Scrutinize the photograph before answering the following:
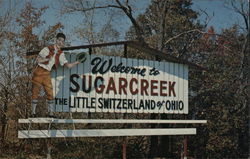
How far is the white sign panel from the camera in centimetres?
873

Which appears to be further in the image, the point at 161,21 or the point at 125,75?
the point at 161,21

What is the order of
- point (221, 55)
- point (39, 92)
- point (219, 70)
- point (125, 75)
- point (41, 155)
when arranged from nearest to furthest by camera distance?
point (39, 92), point (125, 75), point (41, 155), point (219, 70), point (221, 55)

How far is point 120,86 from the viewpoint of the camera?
9.41 metres

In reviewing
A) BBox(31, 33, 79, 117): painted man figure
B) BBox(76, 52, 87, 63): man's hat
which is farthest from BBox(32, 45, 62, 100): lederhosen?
BBox(76, 52, 87, 63): man's hat

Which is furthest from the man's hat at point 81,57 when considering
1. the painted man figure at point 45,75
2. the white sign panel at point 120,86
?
the painted man figure at point 45,75

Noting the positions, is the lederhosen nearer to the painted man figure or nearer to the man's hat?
the painted man figure

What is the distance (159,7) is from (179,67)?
A: 4.70 metres

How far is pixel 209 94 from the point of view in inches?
606

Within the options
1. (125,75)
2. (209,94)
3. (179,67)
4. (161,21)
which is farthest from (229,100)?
(125,75)

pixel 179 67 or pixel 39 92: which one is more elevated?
pixel 179 67

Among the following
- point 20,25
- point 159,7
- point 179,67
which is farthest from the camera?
point 159,7

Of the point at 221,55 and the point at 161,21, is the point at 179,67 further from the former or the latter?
the point at 221,55

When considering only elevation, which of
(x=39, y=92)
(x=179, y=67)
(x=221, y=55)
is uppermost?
(x=221, y=55)

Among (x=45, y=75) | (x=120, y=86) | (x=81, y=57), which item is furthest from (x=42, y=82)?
(x=120, y=86)
